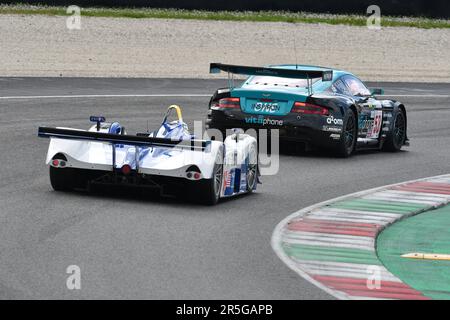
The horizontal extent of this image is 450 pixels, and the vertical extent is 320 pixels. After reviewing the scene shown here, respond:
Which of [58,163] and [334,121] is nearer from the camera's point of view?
[58,163]

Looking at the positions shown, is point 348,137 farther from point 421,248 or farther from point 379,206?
point 421,248

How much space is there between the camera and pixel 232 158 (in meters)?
12.0

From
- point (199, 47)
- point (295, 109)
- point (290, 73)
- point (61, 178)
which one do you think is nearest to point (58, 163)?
point (61, 178)

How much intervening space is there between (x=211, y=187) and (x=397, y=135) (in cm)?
668

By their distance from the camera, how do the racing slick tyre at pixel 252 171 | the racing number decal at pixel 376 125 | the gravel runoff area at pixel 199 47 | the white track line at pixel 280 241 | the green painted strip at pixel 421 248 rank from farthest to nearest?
the gravel runoff area at pixel 199 47, the racing number decal at pixel 376 125, the racing slick tyre at pixel 252 171, the green painted strip at pixel 421 248, the white track line at pixel 280 241

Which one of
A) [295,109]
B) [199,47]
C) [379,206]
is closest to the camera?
[379,206]

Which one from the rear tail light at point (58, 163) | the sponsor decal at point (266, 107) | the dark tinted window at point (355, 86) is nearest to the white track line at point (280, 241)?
the sponsor decal at point (266, 107)

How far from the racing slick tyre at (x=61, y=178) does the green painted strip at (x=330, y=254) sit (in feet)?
9.04

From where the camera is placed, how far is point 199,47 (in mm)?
32969

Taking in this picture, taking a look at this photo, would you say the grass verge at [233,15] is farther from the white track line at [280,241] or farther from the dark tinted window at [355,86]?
the white track line at [280,241]

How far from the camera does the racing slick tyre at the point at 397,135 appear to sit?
56.9ft

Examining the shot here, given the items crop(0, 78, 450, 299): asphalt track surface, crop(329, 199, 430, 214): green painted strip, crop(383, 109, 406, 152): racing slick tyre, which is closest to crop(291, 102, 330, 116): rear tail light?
crop(0, 78, 450, 299): asphalt track surface
